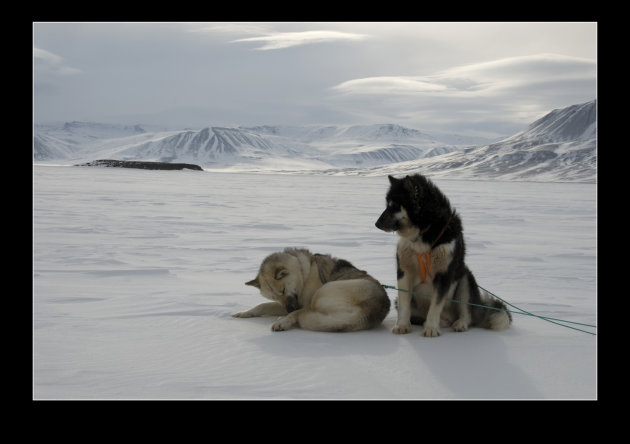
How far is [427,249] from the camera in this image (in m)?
4.68

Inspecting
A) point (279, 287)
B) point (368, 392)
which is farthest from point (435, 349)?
point (279, 287)

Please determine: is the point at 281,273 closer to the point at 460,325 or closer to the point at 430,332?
the point at 430,332

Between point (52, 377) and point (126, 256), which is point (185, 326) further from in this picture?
point (126, 256)

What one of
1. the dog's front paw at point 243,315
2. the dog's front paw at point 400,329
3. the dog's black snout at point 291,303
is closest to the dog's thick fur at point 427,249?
the dog's front paw at point 400,329

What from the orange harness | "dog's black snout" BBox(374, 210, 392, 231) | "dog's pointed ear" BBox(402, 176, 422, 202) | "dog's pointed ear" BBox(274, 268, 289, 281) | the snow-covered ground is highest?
"dog's pointed ear" BBox(402, 176, 422, 202)

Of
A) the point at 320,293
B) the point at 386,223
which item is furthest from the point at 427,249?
the point at 320,293

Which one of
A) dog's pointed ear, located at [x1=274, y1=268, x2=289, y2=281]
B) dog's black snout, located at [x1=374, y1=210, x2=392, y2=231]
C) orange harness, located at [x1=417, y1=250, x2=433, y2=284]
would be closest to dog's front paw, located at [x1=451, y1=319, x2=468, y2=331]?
orange harness, located at [x1=417, y1=250, x2=433, y2=284]

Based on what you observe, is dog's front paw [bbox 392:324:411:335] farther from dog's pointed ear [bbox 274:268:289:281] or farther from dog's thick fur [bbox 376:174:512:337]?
dog's pointed ear [bbox 274:268:289:281]

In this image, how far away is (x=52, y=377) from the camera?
149 inches

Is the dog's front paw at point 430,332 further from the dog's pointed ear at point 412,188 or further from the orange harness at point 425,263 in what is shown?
the dog's pointed ear at point 412,188

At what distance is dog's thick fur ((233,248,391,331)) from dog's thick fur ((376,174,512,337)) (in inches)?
10.7

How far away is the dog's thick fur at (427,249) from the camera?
4.64m

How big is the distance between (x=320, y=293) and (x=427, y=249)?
0.99 meters

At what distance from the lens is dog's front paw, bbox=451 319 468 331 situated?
5004 mm
